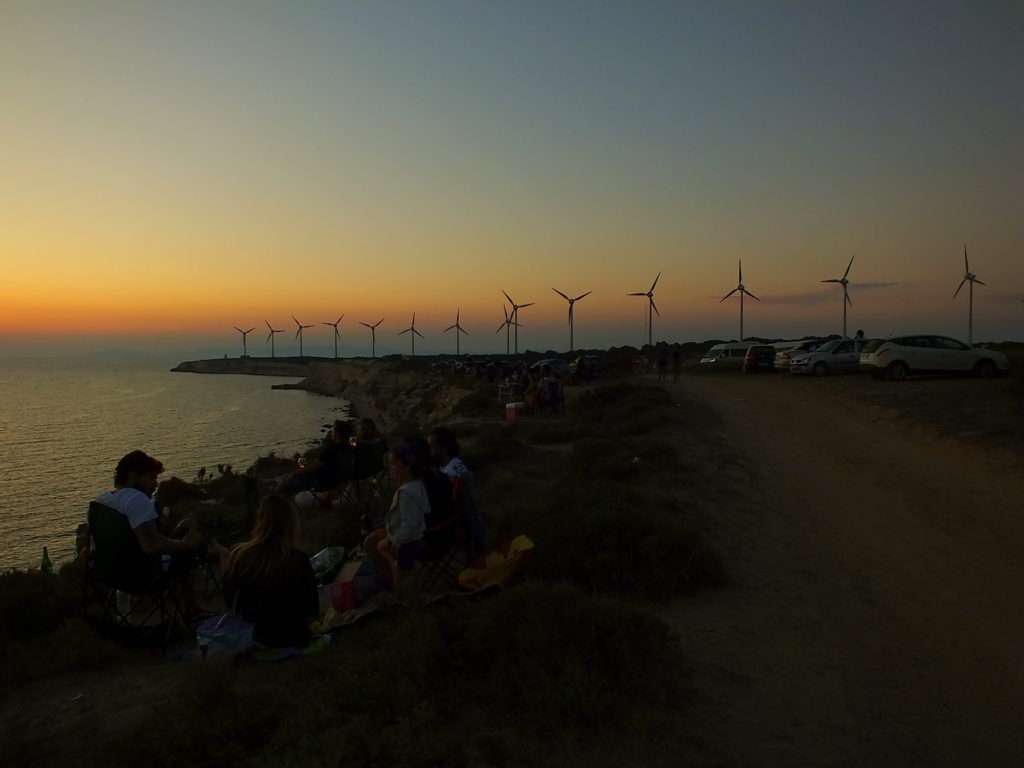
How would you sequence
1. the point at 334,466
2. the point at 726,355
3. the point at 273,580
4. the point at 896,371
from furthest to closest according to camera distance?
the point at 726,355 → the point at 896,371 → the point at 334,466 → the point at 273,580

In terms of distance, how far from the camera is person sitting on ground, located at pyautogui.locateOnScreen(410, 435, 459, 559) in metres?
6.23

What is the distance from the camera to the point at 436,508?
6305mm


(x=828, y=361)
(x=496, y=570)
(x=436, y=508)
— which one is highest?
(x=828, y=361)

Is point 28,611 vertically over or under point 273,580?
under

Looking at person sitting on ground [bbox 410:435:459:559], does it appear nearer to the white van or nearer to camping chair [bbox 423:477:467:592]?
camping chair [bbox 423:477:467:592]

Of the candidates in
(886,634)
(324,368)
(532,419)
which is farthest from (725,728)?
(324,368)

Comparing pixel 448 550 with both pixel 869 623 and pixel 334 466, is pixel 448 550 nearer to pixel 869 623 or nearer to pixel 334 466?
pixel 869 623

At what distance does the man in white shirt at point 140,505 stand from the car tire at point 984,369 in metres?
29.2

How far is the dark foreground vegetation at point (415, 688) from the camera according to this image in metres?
3.99

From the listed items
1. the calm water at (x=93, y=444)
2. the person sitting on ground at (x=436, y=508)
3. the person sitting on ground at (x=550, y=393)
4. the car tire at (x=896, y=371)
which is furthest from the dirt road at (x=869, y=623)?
the car tire at (x=896, y=371)

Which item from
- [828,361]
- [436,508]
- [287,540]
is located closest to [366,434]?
[436,508]

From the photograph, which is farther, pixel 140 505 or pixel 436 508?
pixel 436 508

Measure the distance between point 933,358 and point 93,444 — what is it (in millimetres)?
38324

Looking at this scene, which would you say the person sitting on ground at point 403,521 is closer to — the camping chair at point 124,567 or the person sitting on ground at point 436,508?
the person sitting on ground at point 436,508
